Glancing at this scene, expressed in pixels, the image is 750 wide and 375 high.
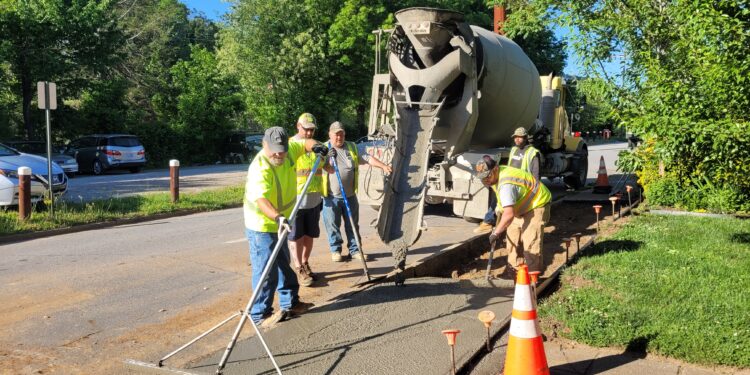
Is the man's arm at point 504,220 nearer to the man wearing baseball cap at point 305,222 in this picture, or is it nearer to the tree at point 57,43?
the man wearing baseball cap at point 305,222

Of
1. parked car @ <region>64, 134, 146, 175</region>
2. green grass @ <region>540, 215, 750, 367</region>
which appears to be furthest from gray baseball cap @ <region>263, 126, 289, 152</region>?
parked car @ <region>64, 134, 146, 175</region>

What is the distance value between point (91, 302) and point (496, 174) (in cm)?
441

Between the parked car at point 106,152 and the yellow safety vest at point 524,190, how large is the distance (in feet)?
66.9

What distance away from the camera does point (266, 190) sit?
Result: 5141mm

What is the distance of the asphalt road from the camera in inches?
222

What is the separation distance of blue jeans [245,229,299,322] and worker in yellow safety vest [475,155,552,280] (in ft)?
6.74

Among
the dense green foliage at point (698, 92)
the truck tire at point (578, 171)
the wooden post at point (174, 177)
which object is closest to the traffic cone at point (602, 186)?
the truck tire at point (578, 171)

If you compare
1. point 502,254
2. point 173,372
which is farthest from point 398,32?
point 173,372

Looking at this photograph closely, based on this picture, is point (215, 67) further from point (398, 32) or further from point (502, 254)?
point (502, 254)

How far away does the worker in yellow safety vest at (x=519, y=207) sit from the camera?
247 inches

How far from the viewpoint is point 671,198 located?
11344 millimetres

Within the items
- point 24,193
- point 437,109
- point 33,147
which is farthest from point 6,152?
point 33,147

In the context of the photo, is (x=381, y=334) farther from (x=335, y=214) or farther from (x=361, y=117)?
(x=361, y=117)

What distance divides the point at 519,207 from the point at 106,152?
20491 millimetres
